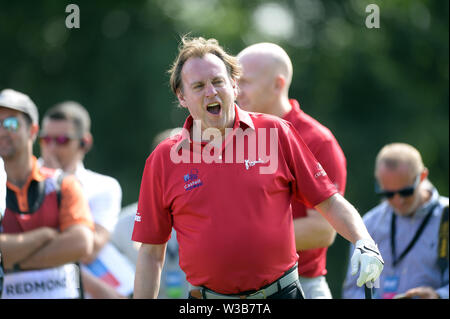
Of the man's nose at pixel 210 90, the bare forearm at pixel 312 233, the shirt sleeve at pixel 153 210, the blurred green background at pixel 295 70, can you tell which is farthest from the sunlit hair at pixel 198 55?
the blurred green background at pixel 295 70

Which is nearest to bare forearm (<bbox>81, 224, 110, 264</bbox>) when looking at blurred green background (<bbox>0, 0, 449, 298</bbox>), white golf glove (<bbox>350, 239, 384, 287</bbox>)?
white golf glove (<bbox>350, 239, 384, 287</bbox>)

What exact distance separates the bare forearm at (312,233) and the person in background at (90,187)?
1878mm

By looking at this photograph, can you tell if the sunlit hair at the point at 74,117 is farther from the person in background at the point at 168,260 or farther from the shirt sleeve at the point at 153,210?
the shirt sleeve at the point at 153,210

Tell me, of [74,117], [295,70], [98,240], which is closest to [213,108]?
[98,240]

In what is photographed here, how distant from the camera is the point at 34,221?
564cm

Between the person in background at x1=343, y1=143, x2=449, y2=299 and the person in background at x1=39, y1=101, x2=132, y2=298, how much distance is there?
2.10 meters

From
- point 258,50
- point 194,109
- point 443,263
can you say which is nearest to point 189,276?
point 194,109

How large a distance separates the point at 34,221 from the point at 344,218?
244cm

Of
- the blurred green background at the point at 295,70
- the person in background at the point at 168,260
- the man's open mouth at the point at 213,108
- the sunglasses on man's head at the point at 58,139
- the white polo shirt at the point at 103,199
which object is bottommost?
the person in background at the point at 168,260

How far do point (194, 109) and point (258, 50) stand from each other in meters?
1.70

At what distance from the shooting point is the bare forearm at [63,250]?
18.5ft

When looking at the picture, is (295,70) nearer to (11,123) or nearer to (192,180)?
(11,123)

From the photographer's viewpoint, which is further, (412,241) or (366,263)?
(412,241)

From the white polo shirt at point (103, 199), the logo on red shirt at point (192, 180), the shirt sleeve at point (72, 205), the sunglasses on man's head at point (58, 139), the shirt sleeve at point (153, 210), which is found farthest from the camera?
the sunglasses on man's head at point (58, 139)
